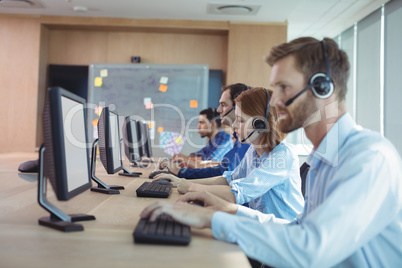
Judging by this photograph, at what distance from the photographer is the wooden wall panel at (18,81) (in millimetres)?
5430

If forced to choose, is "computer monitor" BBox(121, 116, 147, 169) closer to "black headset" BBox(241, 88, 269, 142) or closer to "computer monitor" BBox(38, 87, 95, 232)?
"black headset" BBox(241, 88, 269, 142)

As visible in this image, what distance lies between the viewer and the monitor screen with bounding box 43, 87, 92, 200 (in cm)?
87

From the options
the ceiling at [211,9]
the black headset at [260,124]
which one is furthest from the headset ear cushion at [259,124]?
the ceiling at [211,9]

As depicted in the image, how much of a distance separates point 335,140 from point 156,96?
4.71m

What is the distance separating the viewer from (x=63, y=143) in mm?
893

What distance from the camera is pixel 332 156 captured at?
3.18 ft

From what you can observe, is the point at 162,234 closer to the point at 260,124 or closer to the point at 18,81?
the point at 260,124

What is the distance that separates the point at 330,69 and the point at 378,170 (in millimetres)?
340

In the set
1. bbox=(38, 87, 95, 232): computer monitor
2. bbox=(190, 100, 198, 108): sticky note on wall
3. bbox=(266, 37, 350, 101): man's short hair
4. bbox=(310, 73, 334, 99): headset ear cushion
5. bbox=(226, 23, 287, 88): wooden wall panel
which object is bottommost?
bbox=(38, 87, 95, 232): computer monitor

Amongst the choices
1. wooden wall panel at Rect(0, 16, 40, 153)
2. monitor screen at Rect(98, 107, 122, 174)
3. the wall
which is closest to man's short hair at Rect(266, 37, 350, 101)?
monitor screen at Rect(98, 107, 122, 174)

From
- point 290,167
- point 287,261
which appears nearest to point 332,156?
point 287,261

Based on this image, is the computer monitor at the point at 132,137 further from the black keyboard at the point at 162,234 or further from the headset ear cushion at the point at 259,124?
the black keyboard at the point at 162,234

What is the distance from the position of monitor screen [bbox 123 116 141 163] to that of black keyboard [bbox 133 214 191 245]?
6.06ft

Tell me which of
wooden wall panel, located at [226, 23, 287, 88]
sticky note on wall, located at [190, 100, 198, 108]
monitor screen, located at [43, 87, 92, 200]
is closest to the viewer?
monitor screen, located at [43, 87, 92, 200]
